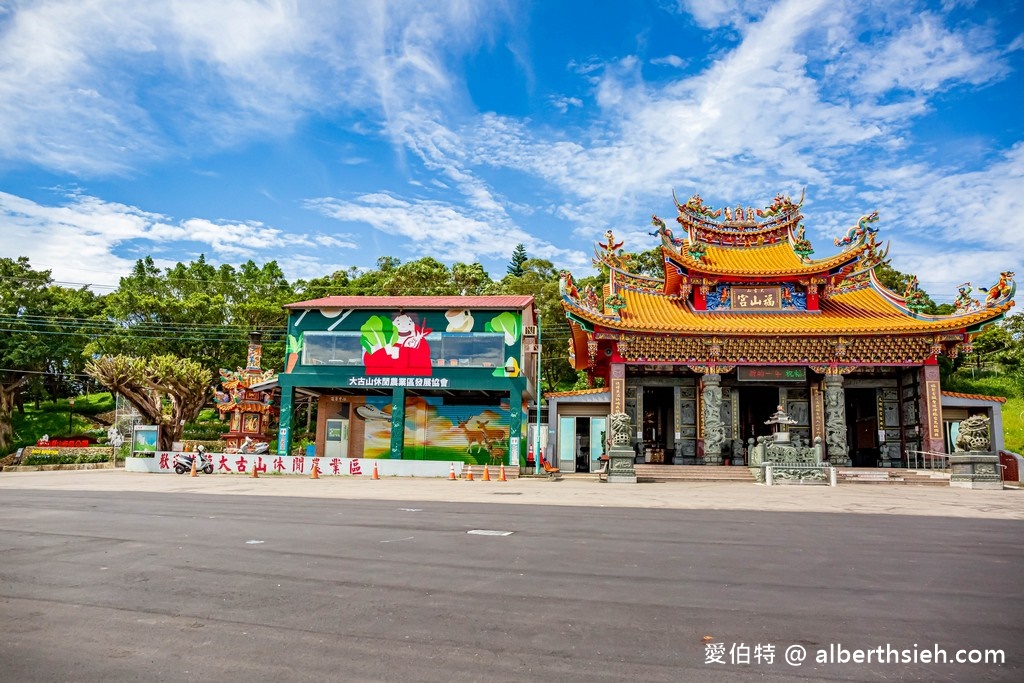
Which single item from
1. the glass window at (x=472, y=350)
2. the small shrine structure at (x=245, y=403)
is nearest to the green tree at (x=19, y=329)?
the small shrine structure at (x=245, y=403)

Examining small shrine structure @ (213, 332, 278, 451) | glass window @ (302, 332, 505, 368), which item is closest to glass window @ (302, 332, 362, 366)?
glass window @ (302, 332, 505, 368)

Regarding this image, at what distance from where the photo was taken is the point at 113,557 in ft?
25.3

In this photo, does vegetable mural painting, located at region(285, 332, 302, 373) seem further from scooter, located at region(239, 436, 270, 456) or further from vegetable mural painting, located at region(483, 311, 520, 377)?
vegetable mural painting, located at region(483, 311, 520, 377)

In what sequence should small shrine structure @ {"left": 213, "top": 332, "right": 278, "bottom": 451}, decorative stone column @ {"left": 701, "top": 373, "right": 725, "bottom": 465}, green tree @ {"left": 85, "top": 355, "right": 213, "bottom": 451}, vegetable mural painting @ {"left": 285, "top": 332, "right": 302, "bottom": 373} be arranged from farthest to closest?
small shrine structure @ {"left": 213, "top": 332, "right": 278, "bottom": 451}
green tree @ {"left": 85, "top": 355, "right": 213, "bottom": 451}
vegetable mural painting @ {"left": 285, "top": 332, "right": 302, "bottom": 373}
decorative stone column @ {"left": 701, "top": 373, "right": 725, "bottom": 465}

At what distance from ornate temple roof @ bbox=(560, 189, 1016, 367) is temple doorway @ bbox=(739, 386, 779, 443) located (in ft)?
13.6

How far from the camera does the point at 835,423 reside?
27.3 m

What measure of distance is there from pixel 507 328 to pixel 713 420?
430 inches

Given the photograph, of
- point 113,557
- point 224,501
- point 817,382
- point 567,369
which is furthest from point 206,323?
point 113,557

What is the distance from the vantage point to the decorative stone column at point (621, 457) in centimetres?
2438

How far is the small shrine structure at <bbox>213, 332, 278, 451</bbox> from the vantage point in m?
37.2

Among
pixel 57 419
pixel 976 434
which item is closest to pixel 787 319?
pixel 976 434

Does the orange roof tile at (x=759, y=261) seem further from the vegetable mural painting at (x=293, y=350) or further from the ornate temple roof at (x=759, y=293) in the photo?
the vegetable mural painting at (x=293, y=350)

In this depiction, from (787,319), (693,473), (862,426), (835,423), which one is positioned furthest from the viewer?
(862,426)

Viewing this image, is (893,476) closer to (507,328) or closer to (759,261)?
(759,261)
